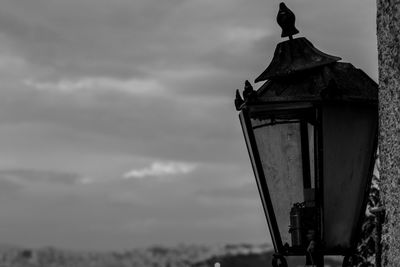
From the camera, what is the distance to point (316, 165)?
4578 millimetres

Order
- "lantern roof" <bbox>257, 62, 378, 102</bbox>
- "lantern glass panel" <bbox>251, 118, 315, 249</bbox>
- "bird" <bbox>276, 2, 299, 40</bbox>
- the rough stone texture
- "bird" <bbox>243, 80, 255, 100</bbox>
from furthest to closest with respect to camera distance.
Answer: "bird" <bbox>276, 2, 299, 40</bbox> → "lantern glass panel" <bbox>251, 118, 315, 249</bbox> → "bird" <bbox>243, 80, 255, 100</bbox> → "lantern roof" <bbox>257, 62, 378, 102</bbox> → the rough stone texture

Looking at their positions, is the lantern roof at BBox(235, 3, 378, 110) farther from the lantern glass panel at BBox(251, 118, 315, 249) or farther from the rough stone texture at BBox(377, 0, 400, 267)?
the rough stone texture at BBox(377, 0, 400, 267)

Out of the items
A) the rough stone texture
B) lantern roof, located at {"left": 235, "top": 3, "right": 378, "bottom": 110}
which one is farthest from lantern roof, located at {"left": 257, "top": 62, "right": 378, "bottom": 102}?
the rough stone texture

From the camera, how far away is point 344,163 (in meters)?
4.59

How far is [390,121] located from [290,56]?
1366 mm

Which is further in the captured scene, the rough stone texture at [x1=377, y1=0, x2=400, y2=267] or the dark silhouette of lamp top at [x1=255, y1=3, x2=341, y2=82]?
the dark silhouette of lamp top at [x1=255, y1=3, x2=341, y2=82]

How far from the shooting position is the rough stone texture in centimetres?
341

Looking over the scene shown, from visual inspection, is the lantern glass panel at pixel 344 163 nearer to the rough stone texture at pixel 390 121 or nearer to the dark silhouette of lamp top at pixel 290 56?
the dark silhouette of lamp top at pixel 290 56

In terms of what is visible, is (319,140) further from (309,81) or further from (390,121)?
(390,121)

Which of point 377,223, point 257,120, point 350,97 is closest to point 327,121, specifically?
point 350,97

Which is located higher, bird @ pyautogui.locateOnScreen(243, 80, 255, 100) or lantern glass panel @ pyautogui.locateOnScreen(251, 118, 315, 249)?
bird @ pyautogui.locateOnScreen(243, 80, 255, 100)

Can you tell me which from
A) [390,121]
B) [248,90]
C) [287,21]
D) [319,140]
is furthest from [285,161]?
[390,121]

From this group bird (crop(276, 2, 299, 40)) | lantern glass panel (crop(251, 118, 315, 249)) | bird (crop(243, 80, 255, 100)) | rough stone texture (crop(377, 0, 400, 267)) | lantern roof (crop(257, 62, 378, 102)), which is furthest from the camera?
bird (crop(276, 2, 299, 40))

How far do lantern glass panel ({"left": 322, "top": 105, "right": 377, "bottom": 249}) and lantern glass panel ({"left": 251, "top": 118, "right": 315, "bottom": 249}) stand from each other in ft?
0.67
